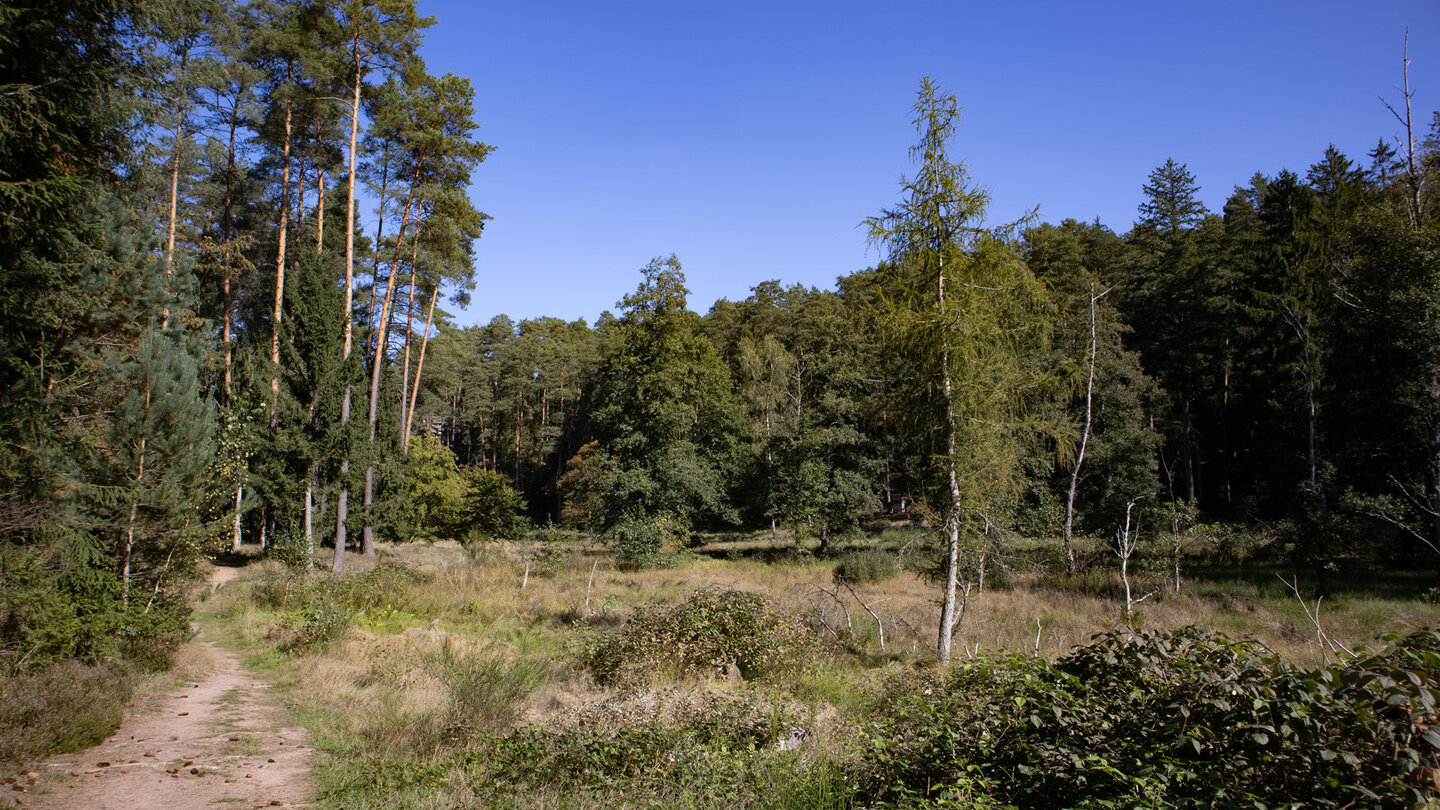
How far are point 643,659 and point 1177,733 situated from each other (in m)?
7.04

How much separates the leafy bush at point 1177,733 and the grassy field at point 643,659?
28 centimetres

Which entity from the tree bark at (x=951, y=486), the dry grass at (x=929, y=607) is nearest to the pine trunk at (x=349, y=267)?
the dry grass at (x=929, y=607)

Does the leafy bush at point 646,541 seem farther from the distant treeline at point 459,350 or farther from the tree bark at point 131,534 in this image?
the tree bark at point 131,534

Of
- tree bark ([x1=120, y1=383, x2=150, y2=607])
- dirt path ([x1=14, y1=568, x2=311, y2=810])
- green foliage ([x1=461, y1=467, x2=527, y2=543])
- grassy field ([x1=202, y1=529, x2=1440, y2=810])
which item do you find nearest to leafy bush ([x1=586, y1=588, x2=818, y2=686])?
grassy field ([x1=202, y1=529, x2=1440, y2=810])

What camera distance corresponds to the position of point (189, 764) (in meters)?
5.76

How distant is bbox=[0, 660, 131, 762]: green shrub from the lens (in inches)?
216

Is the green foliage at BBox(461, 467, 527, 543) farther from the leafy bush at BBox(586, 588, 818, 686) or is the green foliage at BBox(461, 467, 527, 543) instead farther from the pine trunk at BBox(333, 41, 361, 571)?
the leafy bush at BBox(586, 588, 818, 686)

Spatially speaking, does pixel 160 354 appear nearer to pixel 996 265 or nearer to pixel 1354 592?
pixel 996 265

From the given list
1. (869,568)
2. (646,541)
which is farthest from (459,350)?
(869,568)

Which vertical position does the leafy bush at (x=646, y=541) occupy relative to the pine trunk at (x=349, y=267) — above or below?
below

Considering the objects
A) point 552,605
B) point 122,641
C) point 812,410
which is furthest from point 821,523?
point 122,641

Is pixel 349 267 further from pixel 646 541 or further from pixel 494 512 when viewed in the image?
pixel 646 541

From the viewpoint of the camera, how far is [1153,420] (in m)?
28.6

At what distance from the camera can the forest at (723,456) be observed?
4.56m
